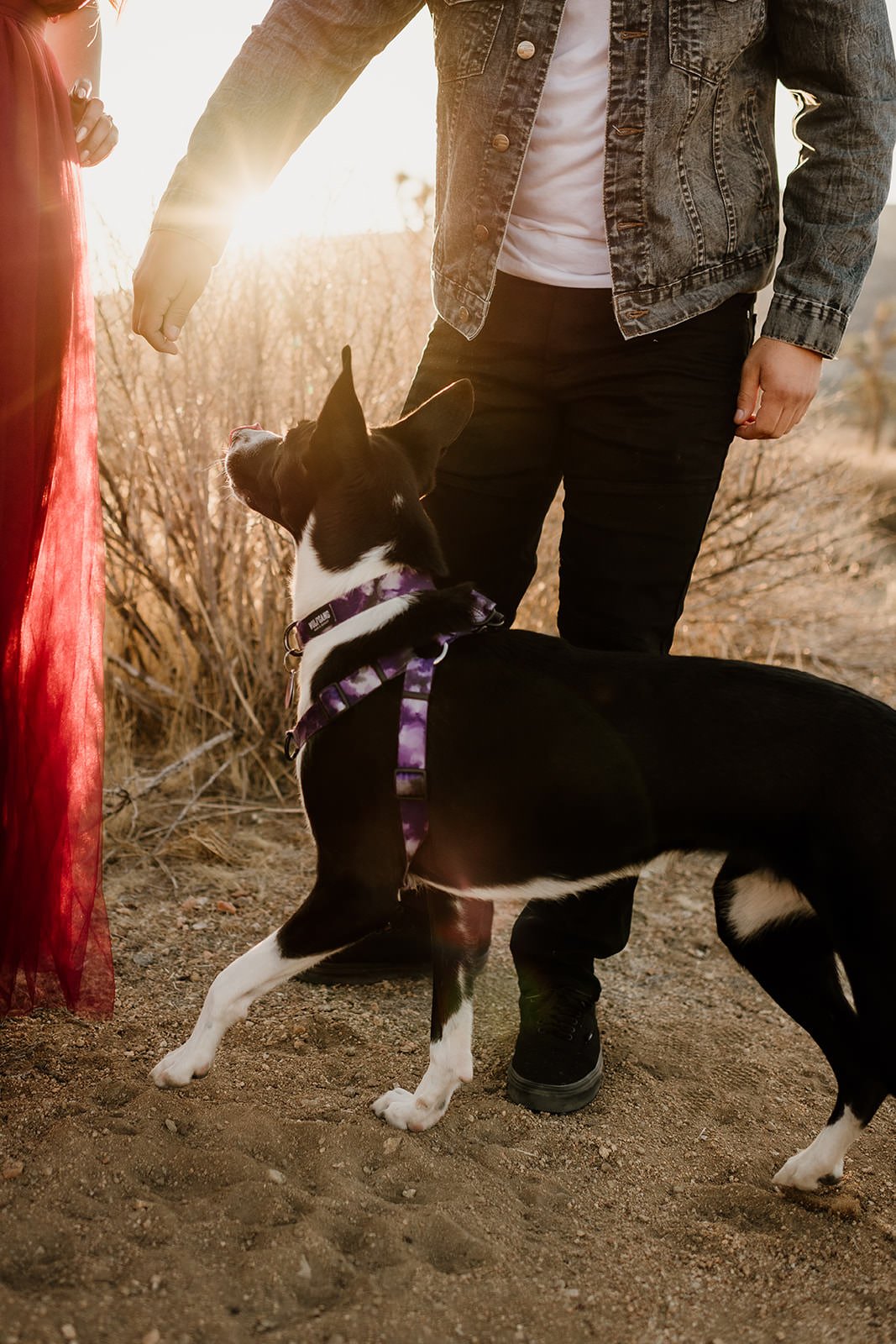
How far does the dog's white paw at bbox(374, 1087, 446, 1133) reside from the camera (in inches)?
91.2

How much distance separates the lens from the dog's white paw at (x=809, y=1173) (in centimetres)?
223

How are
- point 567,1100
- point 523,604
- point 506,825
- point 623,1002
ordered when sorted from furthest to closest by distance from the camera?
point 523,604 → point 623,1002 → point 567,1100 → point 506,825

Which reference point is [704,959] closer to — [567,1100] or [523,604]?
[567,1100]

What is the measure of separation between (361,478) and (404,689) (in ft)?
1.54

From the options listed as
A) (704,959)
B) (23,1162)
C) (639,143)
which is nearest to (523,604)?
(704,959)

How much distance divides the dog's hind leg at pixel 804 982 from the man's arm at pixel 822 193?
100cm

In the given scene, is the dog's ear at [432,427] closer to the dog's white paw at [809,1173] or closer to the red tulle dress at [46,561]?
the red tulle dress at [46,561]

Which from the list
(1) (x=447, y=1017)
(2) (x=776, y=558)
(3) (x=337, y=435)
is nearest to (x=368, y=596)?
(3) (x=337, y=435)

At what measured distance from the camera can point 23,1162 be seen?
202 cm

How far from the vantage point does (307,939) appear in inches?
84.7

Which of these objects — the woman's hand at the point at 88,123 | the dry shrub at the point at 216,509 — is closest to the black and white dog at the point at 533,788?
the woman's hand at the point at 88,123

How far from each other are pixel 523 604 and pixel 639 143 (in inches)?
112

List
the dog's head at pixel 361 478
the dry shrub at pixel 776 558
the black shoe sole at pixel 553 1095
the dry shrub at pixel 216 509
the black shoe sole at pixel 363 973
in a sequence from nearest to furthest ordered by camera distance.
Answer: the dog's head at pixel 361 478 → the black shoe sole at pixel 553 1095 → the black shoe sole at pixel 363 973 → the dry shrub at pixel 216 509 → the dry shrub at pixel 776 558

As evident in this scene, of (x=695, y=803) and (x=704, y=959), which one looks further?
(x=704, y=959)
